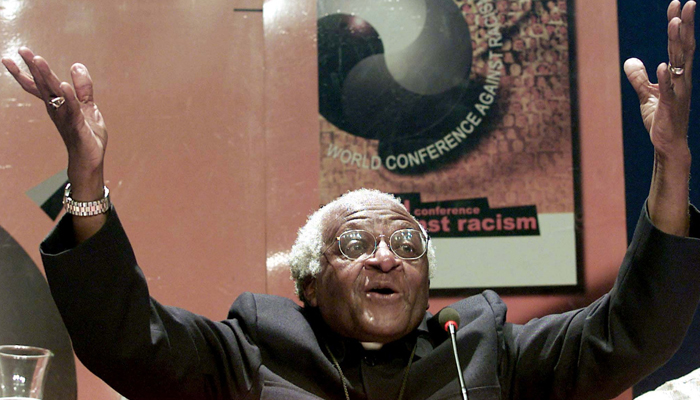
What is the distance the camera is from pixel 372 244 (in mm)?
1825

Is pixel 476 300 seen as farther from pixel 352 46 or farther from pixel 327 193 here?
pixel 352 46

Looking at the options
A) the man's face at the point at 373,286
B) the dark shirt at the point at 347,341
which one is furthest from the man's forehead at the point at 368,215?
the dark shirt at the point at 347,341

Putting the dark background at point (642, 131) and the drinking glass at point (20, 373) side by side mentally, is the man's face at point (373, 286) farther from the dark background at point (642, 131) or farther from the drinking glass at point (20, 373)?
the dark background at point (642, 131)

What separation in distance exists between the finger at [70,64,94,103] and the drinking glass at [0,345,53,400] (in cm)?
54

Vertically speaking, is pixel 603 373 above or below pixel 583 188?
below

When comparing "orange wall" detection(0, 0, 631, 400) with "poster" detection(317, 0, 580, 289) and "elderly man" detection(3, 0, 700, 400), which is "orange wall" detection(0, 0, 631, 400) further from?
"elderly man" detection(3, 0, 700, 400)

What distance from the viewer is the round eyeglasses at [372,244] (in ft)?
5.96

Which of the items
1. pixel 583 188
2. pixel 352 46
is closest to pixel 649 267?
pixel 583 188

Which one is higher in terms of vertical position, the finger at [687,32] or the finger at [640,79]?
the finger at [687,32]

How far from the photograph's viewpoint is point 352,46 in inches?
98.4

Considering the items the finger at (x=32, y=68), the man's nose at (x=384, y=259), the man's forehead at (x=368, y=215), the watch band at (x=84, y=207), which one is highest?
the finger at (x=32, y=68)

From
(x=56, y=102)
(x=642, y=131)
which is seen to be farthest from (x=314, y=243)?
(x=642, y=131)

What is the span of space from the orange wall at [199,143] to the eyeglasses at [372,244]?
0.62 metres

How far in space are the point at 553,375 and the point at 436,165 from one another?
96 cm
